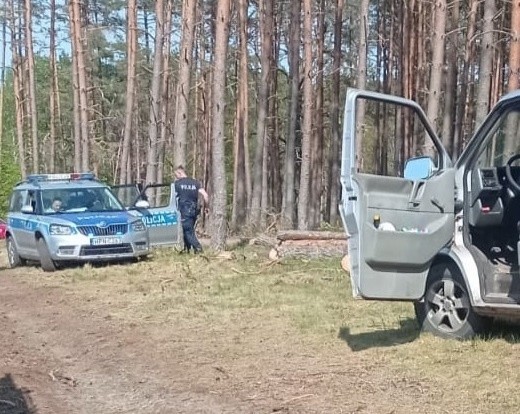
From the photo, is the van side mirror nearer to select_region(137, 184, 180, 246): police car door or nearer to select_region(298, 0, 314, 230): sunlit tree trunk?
select_region(137, 184, 180, 246): police car door

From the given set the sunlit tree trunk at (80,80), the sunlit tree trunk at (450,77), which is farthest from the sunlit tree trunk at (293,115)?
the sunlit tree trunk at (80,80)

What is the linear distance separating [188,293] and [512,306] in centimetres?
584

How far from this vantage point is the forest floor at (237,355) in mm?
6199

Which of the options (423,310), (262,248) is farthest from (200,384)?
(262,248)

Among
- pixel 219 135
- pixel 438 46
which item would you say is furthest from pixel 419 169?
pixel 438 46

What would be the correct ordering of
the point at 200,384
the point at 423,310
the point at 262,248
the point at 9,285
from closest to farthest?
the point at 200,384
the point at 423,310
the point at 9,285
the point at 262,248

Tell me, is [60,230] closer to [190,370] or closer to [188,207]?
[188,207]

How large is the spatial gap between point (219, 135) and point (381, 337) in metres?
10.1

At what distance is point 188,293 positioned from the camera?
11.9 meters

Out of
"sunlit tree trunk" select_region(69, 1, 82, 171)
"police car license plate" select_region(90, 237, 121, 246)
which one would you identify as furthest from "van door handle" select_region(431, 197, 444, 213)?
"sunlit tree trunk" select_region(69, 1, 82, 171)

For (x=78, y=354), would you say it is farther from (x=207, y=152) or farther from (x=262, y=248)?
(x=207, y=152)

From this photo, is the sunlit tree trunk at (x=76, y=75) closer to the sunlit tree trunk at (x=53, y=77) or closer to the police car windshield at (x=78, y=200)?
the sunlit tree trunk at (x=53, y=77)

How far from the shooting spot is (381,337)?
325 inches

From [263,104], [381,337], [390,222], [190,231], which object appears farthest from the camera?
[263,104]
